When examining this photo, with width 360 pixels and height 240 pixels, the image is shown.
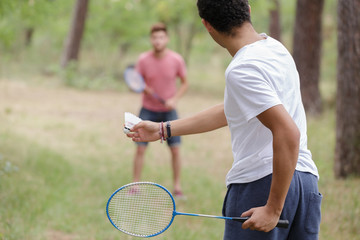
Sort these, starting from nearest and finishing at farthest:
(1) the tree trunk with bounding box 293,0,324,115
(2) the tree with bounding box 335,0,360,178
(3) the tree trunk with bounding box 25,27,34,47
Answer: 1. (2) the tree with bounding box 335,0,360,178
2. (1) the tree trunk with bounding box 293,0,324,115
3. (3) the tree trunk with bounding box 25,27,34,47

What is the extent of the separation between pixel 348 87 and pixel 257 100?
4399 millimetres

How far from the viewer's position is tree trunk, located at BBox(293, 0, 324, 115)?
38.4 ft

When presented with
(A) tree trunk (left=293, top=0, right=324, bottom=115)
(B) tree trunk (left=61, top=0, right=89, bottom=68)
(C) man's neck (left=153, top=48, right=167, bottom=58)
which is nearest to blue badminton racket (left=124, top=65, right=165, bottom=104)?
(C) man's neck (left=153, top=48, right=167, bottom=58)

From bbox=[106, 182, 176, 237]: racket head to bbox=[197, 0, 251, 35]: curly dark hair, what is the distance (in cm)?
100

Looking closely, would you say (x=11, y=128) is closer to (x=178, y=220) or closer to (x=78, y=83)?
(x=178, y=220)

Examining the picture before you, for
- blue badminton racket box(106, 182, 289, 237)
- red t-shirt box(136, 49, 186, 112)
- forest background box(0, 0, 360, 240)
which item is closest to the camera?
blue badminton racket box(106, 182, 289, 237)

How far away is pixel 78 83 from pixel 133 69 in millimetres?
14303

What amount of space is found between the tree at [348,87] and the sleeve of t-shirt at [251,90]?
426cm

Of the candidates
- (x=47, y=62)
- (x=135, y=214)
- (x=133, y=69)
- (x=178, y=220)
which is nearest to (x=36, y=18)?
(x=133, y=69)

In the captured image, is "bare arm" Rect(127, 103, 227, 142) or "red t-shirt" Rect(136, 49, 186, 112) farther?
"red t-shirt" Rect(136, 49, 186, 112)

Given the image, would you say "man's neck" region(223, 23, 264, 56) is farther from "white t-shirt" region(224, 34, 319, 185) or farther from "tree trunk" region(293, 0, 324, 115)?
"tree trunk" region(293, 0, 324, 115)

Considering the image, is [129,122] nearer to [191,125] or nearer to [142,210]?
[191,125]

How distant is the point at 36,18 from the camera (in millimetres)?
8125

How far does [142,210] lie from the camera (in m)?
2.88
